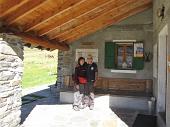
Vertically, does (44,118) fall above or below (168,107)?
below

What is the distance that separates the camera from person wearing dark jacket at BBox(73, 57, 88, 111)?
29.1ft

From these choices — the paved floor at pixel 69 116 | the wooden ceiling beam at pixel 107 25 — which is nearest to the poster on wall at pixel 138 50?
the wooden ceiling beam at pixel 107 25

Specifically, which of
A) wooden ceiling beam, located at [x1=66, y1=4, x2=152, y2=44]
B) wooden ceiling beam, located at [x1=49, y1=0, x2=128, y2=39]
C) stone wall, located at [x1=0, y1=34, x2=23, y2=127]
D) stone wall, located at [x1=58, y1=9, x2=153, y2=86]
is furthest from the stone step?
stone wall, located at [x1=0, y1=34, x2=23, y2=127]

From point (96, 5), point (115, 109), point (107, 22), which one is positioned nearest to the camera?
point (96, 5)

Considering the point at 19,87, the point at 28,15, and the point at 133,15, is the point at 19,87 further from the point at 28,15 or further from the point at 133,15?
the point at 133,15

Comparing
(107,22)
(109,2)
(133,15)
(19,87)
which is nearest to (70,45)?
(107,22)

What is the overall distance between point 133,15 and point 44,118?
530 centimetres

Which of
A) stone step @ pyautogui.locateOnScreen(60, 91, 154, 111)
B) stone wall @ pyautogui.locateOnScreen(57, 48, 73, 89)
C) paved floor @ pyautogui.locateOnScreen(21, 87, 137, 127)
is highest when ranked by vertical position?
stone wall @ pyautogui.locateOnScreen(57, 48, 73, 89)

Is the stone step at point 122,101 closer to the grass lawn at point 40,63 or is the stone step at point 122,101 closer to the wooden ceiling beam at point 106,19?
the wooden ceiling beam at point 106,19

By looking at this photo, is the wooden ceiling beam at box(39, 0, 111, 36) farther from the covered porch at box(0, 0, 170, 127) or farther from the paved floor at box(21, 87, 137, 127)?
the paved floor at box(21, 87, 137, 127)

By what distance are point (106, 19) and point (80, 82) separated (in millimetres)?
2371

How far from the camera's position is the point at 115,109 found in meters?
9.52

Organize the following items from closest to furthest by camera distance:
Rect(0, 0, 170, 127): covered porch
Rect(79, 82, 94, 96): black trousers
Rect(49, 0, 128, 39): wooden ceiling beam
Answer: Rect(0, 0, 170, 127): covered porch
Rect(49, 0, 128, 39): wooden ceiling beam
Rect(79, 82, 94, 96): black trousers

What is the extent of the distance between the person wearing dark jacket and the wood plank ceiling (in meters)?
1.10
